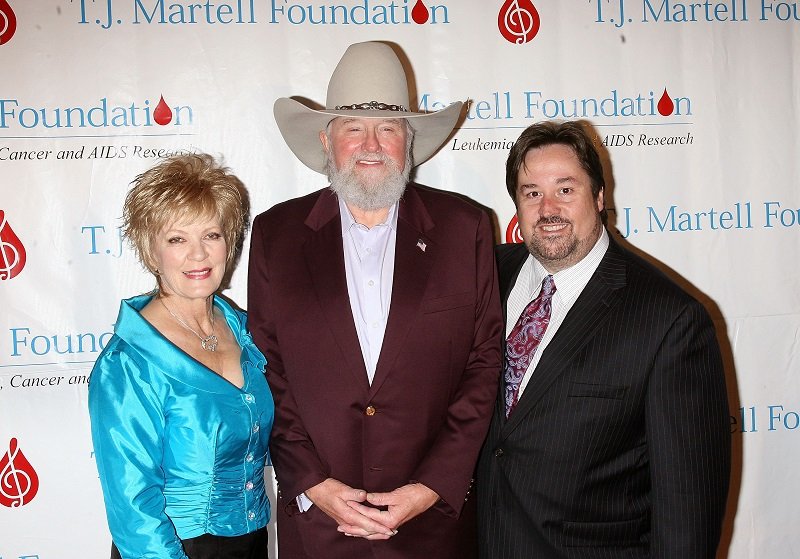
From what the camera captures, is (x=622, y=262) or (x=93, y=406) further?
(x=622, y=262)

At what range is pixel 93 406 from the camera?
1.78m

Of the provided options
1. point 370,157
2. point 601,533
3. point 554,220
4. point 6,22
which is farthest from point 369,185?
point 6,22

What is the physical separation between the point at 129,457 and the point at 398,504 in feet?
2.43

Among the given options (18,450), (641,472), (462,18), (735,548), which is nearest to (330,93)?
(462,18)

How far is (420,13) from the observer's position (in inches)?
121

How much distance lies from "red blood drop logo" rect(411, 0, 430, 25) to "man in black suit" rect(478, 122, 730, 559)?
1158mm

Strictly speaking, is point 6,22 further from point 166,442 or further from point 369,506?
point 369,506

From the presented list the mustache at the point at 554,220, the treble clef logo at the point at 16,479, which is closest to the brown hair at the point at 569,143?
the mustache at the point at 554,220

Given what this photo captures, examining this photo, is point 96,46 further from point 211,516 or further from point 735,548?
point 735,548

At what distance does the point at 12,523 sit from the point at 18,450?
309mm

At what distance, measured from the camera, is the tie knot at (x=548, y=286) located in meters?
2.15

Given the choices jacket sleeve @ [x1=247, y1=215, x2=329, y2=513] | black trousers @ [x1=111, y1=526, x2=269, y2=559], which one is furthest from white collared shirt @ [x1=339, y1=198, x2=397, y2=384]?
black trousers @ [x1=111, y1=526, x2=269, y2=559]

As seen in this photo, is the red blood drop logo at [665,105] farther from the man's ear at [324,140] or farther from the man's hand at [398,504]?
the man's hand at [398,504]

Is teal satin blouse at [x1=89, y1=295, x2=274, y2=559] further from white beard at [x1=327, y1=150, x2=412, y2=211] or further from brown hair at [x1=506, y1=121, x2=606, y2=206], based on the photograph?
brown hair at [x1=506, y1=121, x2=606, y2=206]
